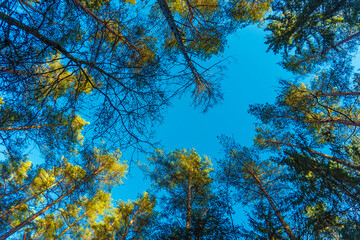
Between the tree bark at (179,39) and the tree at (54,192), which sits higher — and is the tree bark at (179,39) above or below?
above

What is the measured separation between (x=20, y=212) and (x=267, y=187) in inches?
425

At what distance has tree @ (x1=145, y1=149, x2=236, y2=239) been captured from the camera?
12.1 feet

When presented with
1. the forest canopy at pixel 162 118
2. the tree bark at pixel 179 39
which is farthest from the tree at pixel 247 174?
the tree bark at pixel 179 39

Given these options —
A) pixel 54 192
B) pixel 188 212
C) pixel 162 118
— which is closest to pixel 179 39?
pixel 162 118

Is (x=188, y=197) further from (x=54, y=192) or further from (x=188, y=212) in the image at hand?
(x=54, y=192)

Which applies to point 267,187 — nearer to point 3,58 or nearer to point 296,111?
point 296,111

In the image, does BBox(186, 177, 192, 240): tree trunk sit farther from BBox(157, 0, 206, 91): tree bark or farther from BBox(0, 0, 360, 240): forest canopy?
BBox(157, 0, 206, 91): tree bark

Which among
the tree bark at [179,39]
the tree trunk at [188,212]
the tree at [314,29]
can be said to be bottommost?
the tree trunk at [188,212]

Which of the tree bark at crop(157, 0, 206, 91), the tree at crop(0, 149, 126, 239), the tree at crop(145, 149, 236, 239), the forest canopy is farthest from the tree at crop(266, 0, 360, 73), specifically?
the tree at crop(0, 149, 126, 239)

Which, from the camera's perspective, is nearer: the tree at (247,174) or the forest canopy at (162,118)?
the forest canopy at (162,118)

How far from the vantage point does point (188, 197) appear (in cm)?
620

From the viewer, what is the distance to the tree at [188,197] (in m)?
3.69

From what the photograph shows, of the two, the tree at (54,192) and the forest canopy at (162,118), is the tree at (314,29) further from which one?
the tree at (54,192)

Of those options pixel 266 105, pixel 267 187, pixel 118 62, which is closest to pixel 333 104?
pixel 266 105
